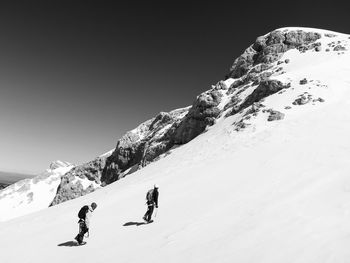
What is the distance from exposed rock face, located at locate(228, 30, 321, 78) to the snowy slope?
112ft

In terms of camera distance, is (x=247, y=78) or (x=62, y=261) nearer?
(x=62, y=261)

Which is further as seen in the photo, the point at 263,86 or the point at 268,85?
the point at 263,86

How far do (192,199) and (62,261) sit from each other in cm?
854

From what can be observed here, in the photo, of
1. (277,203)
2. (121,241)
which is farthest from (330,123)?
(121,241)

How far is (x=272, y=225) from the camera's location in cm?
1169

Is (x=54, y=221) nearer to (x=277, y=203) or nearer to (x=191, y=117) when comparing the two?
(x=277, y=203)

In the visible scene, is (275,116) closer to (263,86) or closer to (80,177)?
(263,86)

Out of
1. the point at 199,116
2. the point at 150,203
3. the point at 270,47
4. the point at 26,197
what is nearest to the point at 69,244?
the point at 150,203

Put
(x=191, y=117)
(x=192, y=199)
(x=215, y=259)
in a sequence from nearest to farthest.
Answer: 1. (x=215, y=259)
2. (x=192, y=199)
3. (x=191, y=117)

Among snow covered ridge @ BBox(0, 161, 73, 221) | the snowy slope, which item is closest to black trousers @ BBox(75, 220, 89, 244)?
the snowy slope

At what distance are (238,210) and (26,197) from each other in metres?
191

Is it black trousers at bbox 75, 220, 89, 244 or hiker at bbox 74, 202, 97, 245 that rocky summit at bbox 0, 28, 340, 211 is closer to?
hiker at bbox 74, 202, 97, 245

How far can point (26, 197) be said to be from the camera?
18088 centimetres

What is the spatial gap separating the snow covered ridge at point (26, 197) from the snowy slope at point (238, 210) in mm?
153554
